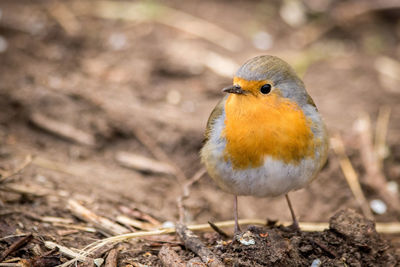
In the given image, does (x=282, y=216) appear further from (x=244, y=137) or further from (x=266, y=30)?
(x=266, y=30)

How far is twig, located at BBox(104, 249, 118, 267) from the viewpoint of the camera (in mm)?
2762

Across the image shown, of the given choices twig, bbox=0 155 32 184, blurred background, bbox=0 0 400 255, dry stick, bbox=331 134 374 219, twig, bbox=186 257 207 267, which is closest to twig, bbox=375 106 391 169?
blurred background, bbox=0 0 400 255

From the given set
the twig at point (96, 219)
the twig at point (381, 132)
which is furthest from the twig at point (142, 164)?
the twig at point (381, 132)

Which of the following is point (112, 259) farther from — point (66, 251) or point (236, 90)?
point (236, 90)

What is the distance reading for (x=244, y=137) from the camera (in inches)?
114

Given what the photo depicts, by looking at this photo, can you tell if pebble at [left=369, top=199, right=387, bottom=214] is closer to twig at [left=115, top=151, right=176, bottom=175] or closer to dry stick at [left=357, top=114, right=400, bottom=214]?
dry stick at [left=357, top=114, right=400, bottom=214]

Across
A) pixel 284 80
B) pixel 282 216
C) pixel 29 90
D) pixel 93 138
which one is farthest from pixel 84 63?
pixel 284 80

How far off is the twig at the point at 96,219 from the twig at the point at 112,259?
295 millimetres

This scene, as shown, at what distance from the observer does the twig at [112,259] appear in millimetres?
2762

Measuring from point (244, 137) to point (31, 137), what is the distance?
8.52 ft

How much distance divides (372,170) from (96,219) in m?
2.63

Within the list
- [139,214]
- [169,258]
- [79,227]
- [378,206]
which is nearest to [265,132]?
[169,258]

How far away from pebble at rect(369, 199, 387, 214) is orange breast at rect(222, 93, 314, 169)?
1.65 meters

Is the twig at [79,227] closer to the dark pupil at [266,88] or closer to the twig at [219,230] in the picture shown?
the twig at [219,230]
